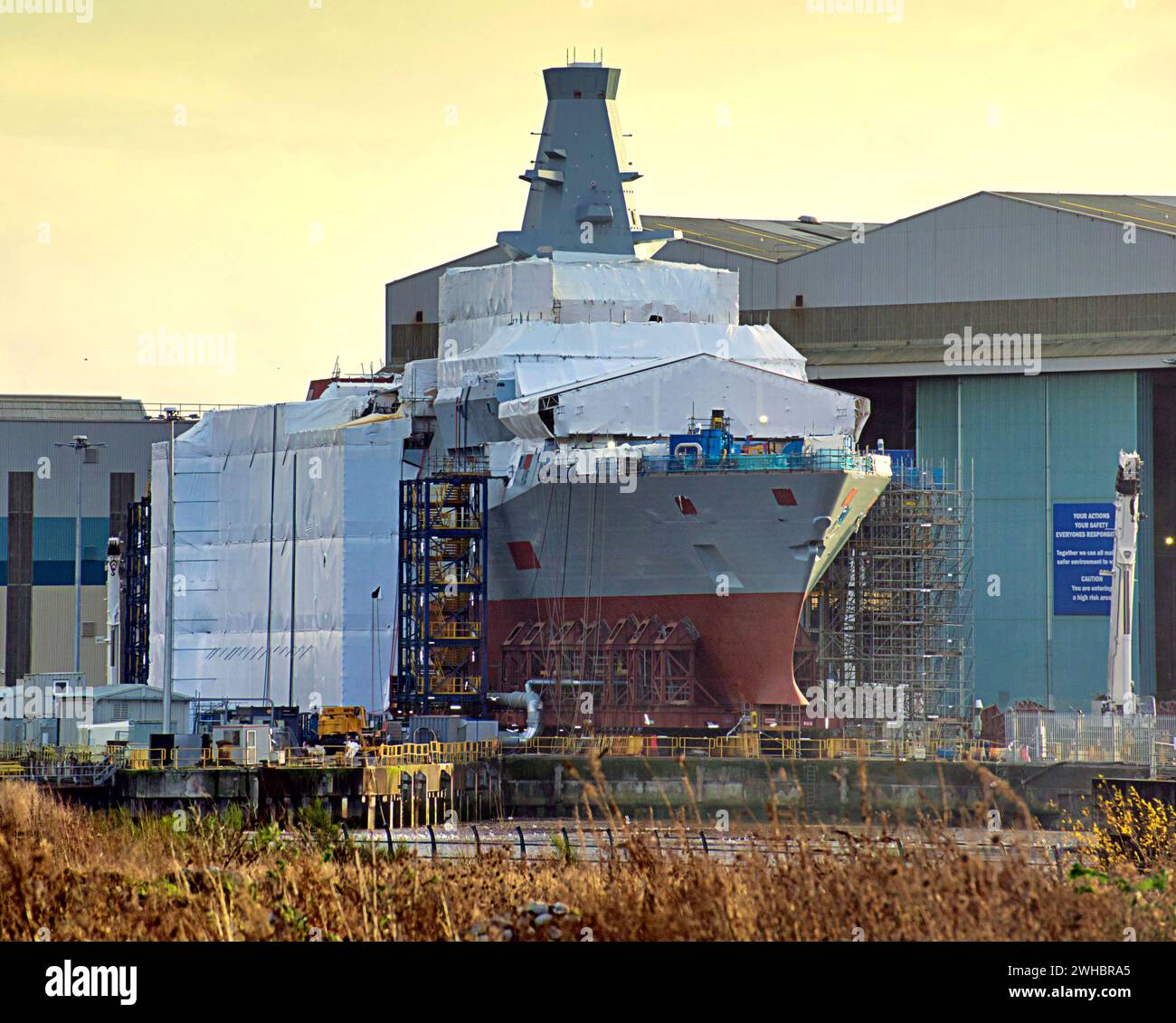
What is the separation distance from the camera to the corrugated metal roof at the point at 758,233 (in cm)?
9588

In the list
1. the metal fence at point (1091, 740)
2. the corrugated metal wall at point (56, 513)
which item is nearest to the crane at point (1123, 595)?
the metal fence at point (1091, 740)

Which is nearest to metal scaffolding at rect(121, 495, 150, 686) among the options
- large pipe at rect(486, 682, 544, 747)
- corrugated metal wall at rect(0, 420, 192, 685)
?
corrugated metal wall at rect(0, 420, 192, 685)

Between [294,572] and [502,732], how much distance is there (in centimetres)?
1459

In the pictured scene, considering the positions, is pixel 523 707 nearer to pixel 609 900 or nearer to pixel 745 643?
pixel 745 643

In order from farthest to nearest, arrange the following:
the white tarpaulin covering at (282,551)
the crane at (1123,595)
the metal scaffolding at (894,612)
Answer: the white tarpaulin covering at (282,551), the metal scaffolding at (894,612), the crane at (1123,595)

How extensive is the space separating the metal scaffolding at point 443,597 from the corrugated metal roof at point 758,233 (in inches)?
956

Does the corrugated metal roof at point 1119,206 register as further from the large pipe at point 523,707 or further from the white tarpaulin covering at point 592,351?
the large pipe at point 523,707

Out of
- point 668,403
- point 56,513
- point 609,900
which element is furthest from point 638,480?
point 609,900

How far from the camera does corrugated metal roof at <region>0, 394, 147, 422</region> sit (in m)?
111

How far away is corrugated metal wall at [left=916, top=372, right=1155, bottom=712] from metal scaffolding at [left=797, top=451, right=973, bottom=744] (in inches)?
218

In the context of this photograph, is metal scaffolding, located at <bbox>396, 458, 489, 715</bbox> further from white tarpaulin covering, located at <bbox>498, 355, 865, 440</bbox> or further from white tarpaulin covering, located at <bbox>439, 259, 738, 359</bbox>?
white tarpaulin covering, located at <bbox>439, 259, 738, 359</bbox>

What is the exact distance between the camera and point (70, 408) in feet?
371
